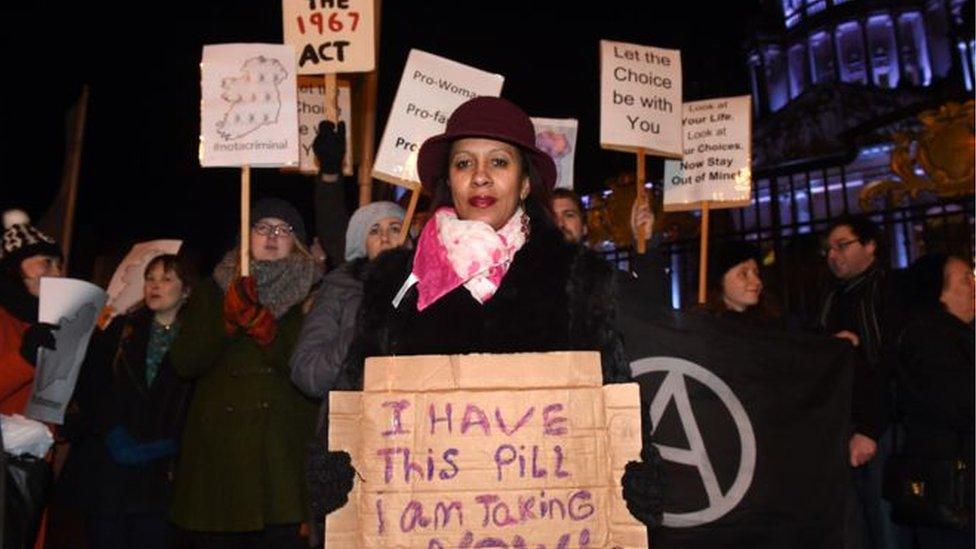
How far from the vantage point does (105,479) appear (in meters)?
4.70

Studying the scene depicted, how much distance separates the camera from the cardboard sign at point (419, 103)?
4.88 metres

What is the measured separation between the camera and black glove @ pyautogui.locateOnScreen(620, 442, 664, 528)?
2248mm

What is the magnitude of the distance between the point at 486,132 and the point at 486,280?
43 centimetres

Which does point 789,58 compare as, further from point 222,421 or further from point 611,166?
point 222,421

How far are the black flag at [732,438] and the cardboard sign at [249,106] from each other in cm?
194

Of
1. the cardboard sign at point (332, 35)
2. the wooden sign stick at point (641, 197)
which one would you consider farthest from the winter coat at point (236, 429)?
the wooden sign stick at point (641, 197)

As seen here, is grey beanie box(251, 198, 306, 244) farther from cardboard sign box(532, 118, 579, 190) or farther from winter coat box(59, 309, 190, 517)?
cardboard sign box(532, 118, 579, 190)

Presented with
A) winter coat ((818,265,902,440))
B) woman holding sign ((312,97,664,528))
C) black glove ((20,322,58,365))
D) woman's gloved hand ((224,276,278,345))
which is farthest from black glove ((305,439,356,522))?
winter coat ((818,265,902,440))

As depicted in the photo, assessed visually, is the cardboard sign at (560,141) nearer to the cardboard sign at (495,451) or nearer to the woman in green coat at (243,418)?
the woman in green coat at (243,418)

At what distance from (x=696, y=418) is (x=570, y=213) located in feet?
3.79

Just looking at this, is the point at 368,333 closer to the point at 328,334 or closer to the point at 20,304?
the point at 328,334

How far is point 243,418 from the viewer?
412cm

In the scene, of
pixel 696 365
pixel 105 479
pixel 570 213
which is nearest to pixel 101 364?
pixel 105 479

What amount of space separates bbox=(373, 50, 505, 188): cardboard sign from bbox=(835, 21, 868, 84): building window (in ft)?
196
